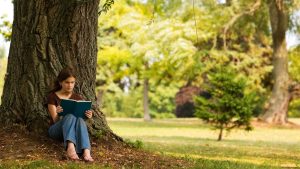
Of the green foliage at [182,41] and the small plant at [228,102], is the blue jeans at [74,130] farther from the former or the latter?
the green foliage at [182,41]

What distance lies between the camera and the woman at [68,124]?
7.51m

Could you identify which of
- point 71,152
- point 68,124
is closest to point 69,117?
point 68,124

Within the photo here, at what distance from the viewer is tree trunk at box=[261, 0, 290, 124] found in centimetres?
3394

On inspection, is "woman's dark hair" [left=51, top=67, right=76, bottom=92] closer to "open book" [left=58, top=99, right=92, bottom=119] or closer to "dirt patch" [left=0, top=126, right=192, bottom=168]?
"open book" [left=58, top=99, right=92, bottom=119]

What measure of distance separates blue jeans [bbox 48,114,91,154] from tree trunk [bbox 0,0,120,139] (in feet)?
2.32

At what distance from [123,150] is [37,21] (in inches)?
86.6

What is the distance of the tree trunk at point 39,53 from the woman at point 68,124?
20.6 inches

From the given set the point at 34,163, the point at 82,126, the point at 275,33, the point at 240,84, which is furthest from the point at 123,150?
the point at 275,33

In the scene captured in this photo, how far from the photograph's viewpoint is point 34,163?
7148 millimetres

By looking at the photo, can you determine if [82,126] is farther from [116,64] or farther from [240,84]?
[116,64]

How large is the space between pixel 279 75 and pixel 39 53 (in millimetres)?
28123

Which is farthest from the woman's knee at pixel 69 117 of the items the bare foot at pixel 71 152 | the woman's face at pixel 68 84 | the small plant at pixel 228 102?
the small plant at pixel 228 102

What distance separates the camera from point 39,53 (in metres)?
8.40

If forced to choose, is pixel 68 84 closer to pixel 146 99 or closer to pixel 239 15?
pixel 239 15
